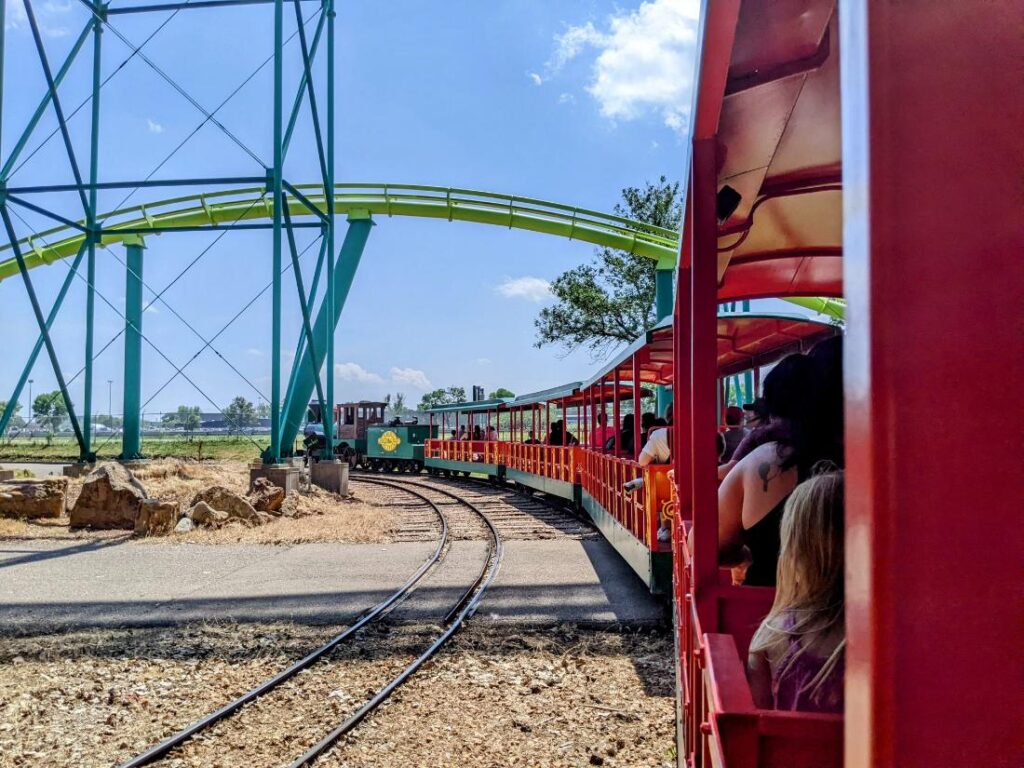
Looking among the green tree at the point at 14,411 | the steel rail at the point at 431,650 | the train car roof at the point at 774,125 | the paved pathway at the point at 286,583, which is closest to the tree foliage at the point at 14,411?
the green tree at the point at 14,411

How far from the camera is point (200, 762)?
13.3 ft

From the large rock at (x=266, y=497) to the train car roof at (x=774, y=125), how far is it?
1132cm

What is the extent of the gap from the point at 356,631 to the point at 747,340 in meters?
4.31

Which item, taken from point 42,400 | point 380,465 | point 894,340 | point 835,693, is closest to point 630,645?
point 835,693

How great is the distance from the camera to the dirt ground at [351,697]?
4195 millimetres

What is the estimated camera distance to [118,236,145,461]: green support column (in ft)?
55.1

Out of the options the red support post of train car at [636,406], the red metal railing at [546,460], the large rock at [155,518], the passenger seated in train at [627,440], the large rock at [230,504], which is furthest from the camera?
the red metal railing at [546,460]

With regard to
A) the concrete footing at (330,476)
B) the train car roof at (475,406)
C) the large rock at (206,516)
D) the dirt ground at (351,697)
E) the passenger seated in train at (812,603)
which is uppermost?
the train car roof at (475,406)

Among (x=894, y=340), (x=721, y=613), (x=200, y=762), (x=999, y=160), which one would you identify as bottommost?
(x=200, y=762)

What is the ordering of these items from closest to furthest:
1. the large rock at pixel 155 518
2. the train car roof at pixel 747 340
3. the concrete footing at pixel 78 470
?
the train car roof at pixel 747 340
the large rock at pixel 155 518
the concrete footing at pixel 78 470

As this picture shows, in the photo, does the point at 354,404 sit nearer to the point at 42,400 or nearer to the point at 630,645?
the point at 630,645

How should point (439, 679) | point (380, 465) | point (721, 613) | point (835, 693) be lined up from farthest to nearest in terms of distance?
point (380, 465), point (439, 679), point (721, 613), point (835, 693)

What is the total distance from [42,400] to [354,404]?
6181 cm

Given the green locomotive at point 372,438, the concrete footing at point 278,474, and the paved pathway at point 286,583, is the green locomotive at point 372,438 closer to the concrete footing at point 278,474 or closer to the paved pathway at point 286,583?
the concrete footing at point 278,474
